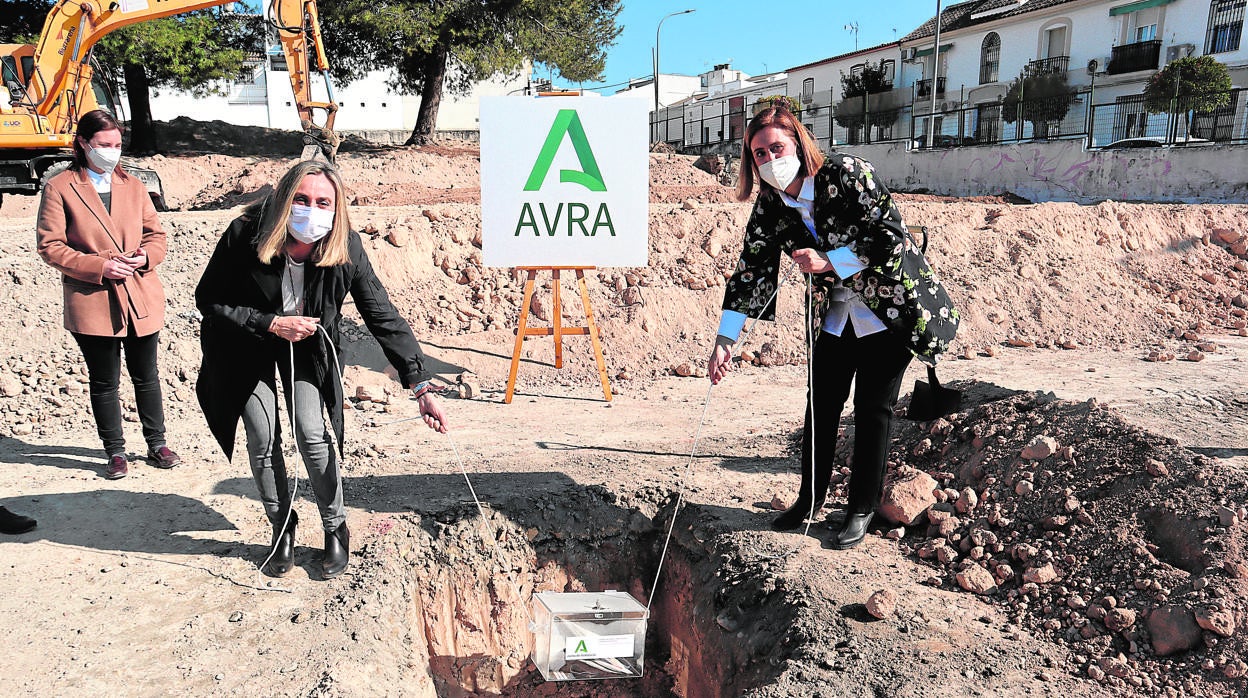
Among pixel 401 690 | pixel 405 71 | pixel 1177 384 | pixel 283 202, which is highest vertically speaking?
pixel 405 71

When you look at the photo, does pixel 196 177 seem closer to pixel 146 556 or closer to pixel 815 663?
pixel 146 556

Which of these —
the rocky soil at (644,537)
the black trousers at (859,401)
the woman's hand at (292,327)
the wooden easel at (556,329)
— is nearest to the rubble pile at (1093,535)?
the rocky soil at (644,537)

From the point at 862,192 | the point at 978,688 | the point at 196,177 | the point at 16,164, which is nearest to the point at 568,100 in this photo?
the point at 862,192

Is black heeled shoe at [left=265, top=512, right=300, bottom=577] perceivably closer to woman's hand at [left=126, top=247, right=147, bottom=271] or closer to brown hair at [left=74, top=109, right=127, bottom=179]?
woman's hand at [left=126, top=247, right=147, bottom=271]

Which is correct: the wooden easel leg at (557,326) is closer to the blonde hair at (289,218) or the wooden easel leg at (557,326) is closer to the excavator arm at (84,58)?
the blonde hair at (289,218)

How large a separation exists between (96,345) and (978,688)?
4417 mm

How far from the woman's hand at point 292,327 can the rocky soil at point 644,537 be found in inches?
43.8

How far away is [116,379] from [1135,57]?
27.5 metres

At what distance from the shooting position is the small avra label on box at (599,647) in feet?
10.4

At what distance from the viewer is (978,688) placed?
273cm

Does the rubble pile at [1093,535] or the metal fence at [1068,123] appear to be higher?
the metal fence at [1068,123]

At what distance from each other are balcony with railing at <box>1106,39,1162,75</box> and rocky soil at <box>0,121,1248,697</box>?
20454 mm

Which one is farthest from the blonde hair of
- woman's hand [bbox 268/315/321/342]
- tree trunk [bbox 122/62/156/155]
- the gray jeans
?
tree trunk [bbox 122/62/156/155]

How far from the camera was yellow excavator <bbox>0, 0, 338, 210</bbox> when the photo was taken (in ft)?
35.2
